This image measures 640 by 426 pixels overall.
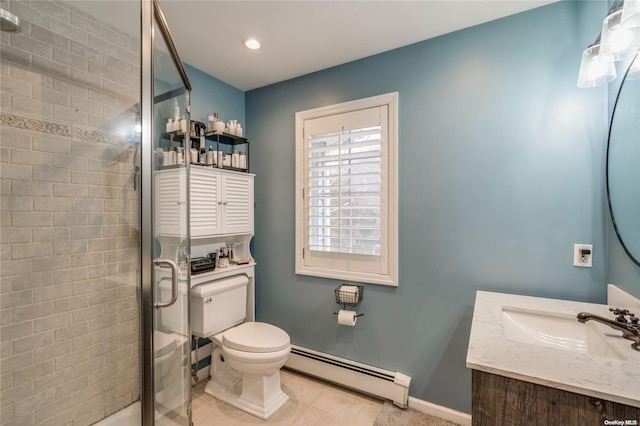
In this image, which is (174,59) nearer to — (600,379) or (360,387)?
(600,379)

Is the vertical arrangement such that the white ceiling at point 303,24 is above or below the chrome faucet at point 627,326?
above

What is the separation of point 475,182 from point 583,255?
650mm

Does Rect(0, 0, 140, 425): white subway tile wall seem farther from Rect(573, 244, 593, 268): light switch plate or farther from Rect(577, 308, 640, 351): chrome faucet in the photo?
Rect(573, 244, 593, 268): light switch plate

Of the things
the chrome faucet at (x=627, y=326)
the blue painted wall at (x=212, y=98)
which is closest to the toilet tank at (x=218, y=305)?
the blue painted wall at (x=212, y=98)

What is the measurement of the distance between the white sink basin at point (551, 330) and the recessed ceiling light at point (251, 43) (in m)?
2.16

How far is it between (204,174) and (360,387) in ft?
6.31

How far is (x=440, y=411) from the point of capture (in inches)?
69.9

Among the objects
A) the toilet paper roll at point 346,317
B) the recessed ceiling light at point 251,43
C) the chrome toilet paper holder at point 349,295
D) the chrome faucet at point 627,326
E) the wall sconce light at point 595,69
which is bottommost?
the toilet paper roll at point 346,317

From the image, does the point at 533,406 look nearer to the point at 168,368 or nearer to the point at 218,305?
the point at 168,368

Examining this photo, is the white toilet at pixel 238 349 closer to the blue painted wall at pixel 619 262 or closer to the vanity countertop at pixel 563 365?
the vanity countertop at pixel 563 365

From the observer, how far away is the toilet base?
1.83 metres

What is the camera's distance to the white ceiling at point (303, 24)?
5.09 feet

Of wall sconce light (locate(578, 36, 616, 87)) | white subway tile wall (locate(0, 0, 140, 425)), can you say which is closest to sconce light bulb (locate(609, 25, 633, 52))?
wall sconce light (locate(578, 36, 616, 87))

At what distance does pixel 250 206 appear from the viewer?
2.44 meters
